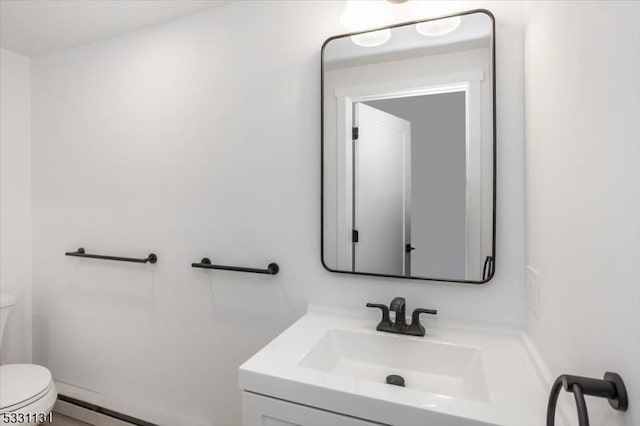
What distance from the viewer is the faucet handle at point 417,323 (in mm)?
1202

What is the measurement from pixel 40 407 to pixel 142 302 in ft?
1.92

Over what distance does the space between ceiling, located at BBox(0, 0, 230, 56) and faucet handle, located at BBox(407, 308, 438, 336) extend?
1.63 meters

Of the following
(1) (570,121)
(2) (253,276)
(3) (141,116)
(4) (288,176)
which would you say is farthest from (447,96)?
(3) (141,116)

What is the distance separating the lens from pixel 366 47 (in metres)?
1.37

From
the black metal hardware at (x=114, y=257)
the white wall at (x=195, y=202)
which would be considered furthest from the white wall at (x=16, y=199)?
the black metal hardware at (x=114, y=257)

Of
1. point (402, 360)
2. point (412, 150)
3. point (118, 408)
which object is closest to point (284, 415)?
point (402, 360)

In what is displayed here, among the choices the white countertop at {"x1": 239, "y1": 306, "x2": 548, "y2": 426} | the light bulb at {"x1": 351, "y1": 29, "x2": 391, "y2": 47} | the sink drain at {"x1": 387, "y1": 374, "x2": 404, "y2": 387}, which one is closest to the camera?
the white countertop at {"x1": 239, "y1": 306, "x2": 548, "y2": 426}

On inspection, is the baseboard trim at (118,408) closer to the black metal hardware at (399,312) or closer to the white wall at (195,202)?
the white wall at (195,202)

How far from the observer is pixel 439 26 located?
1.26m

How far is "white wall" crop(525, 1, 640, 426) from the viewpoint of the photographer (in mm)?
542

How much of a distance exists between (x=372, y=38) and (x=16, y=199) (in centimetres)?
236

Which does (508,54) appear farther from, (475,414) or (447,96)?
(475,414)

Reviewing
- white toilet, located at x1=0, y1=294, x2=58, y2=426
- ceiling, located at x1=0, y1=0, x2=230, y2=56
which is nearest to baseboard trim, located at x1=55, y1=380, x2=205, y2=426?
white toilet, located at x1=0, y1=294, x2=58, y2=426

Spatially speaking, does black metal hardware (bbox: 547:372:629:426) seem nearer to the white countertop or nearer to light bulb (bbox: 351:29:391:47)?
the white countertop
